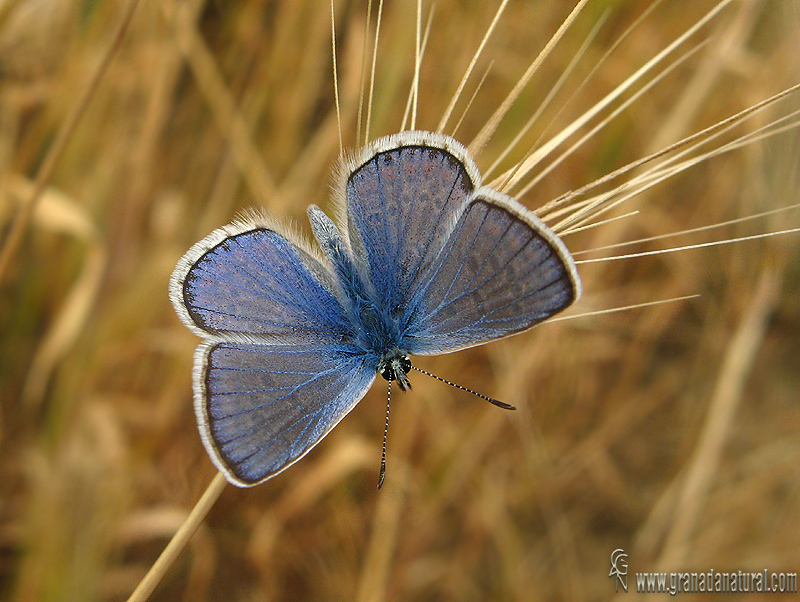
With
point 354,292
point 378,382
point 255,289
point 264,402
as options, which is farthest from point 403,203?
point 378,382

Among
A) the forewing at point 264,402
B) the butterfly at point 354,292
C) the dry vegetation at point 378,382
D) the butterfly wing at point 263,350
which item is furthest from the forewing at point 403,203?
the dry vegetation at point 378,382

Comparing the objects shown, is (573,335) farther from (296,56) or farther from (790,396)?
(296,56)

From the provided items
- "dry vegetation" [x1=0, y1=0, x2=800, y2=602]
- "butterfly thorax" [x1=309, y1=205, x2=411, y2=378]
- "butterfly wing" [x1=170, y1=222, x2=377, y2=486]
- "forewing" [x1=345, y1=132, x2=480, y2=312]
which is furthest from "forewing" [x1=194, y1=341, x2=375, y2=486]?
"dry vegetation" [x1=0, y1=0, x2=800, y2=602]

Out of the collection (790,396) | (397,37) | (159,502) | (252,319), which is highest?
(397,37)

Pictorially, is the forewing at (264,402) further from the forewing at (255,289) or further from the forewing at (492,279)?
the forewing at (492,279)

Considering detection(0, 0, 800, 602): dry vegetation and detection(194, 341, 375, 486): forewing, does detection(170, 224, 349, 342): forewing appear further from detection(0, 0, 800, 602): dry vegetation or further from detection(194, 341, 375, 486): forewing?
detection(0, 0, 800, 602): dry vegetation

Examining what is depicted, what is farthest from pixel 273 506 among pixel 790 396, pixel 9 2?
pixel 790 396
